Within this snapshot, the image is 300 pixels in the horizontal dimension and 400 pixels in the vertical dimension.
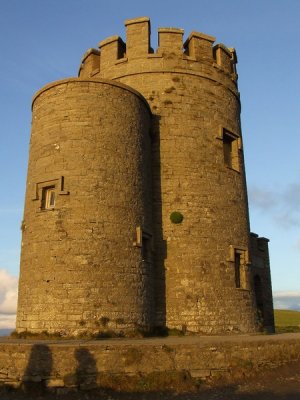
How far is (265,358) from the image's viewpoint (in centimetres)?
1040

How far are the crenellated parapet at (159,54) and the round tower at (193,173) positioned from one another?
0.04m

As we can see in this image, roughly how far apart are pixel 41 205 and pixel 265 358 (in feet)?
25.7

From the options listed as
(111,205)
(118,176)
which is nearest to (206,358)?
(111,205)

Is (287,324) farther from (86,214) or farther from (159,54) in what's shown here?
(86,214)

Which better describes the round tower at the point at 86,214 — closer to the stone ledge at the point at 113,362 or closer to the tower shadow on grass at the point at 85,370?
the stone ledge at the point at 113,362

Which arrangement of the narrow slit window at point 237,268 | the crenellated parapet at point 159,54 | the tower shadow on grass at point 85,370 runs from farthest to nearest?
the crenellated parapet at point 159,54
the narrow slit window at point 237,268
the tower shadow on grass at point 85,370

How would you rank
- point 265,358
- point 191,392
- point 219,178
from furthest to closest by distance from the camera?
point 219,178 → point 265,358 → point 191,392

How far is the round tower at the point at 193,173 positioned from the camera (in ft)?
47.4

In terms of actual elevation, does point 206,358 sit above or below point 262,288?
below

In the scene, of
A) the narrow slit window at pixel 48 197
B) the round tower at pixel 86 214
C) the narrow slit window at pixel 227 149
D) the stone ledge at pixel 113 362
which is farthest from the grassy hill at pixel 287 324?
the narrow slit window at pixel 48 197

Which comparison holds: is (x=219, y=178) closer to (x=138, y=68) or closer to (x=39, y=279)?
(x=138, y=68)

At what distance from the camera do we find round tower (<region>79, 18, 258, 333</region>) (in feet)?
47.4

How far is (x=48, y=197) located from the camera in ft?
43.9

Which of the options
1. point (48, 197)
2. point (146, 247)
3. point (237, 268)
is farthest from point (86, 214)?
point (237, 268)
